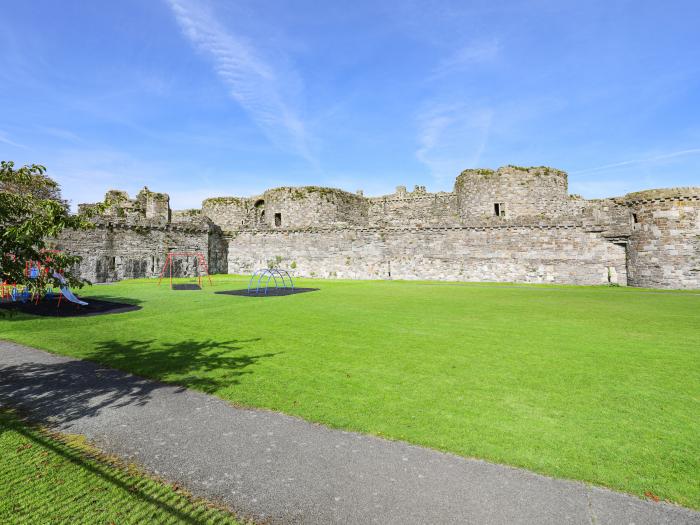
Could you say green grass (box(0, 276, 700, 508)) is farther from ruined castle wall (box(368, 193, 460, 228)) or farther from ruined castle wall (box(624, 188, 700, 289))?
ruined castle wall (box(368, 193, 460, 228))

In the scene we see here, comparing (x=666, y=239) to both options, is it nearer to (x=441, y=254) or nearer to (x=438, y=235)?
(x=441, y=254)

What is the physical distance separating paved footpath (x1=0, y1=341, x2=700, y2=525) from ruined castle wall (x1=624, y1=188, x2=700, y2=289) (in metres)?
26.3

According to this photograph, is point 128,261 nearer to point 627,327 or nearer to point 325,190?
point 325,190

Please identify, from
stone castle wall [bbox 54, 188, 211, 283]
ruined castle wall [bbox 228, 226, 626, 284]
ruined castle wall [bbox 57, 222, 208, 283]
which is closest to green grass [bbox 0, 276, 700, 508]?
ruined castle wall [bbox 228, 226, 626, 284]

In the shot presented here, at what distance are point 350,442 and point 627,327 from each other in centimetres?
942

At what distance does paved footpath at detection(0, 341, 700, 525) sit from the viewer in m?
2.87

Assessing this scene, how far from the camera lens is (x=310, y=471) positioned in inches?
135

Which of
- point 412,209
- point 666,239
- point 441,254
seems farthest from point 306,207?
point 666,239

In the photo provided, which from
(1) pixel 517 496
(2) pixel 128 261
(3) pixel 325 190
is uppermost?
(3) pixel 325 190

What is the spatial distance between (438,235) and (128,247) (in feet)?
81.1

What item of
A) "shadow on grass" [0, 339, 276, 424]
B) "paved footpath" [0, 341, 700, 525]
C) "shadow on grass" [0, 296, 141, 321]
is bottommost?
"paved footpath" [0, 341, 700, 525]

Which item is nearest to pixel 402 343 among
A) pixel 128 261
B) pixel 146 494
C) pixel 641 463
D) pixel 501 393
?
pixel 501 393

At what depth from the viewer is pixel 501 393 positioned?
5.30 metres

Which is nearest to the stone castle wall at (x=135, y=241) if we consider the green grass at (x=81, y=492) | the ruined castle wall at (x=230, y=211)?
the ruined castle wall at (x=230, y=211)
